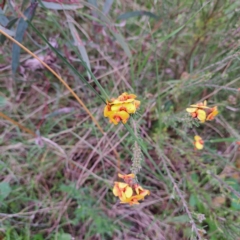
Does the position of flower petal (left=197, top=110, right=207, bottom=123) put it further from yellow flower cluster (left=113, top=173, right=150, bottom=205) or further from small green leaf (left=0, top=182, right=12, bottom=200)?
small green leaf (left=0, top=182, right=12, bottom=200)

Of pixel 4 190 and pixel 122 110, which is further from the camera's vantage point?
pixel 4 190

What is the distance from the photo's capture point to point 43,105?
1345 mm

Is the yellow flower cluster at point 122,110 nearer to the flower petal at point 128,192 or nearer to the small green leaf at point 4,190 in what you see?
the flower petal at point 128,192

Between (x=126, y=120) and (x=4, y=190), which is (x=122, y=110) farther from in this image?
(x=4, y=190)

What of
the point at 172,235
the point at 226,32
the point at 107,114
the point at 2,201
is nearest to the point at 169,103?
the point at 226,32

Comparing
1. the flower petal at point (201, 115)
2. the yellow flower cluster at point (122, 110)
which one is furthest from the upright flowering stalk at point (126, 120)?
the flower petal at point (201, 115)

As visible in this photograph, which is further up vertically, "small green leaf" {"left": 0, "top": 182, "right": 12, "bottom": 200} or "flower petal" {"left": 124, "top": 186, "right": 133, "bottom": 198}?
"flower petal" {"left": 124, "top": 186, "right": 133, "bottom": 198}

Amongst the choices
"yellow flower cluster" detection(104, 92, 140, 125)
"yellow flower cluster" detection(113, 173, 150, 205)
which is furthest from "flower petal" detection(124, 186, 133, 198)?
"yellow flower cluster" detection(104, 92, 140, 125)

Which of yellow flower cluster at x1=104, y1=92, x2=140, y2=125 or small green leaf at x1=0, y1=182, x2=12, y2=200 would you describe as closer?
yellow flower cluster at x1=104, y1=92, x2=140, y2=125

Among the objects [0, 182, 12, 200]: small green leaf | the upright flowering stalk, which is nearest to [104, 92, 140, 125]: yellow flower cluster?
the upright flowering stalk

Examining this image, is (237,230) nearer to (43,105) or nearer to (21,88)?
(43,105)

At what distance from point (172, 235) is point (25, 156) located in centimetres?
69

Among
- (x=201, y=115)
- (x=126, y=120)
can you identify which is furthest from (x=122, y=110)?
(x=201, y=115)

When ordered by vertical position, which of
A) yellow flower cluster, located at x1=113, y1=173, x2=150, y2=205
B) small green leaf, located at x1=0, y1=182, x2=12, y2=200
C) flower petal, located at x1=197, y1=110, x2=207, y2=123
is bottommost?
small green leaf, located at x1=0, y1=182, x2=12, y2=200
